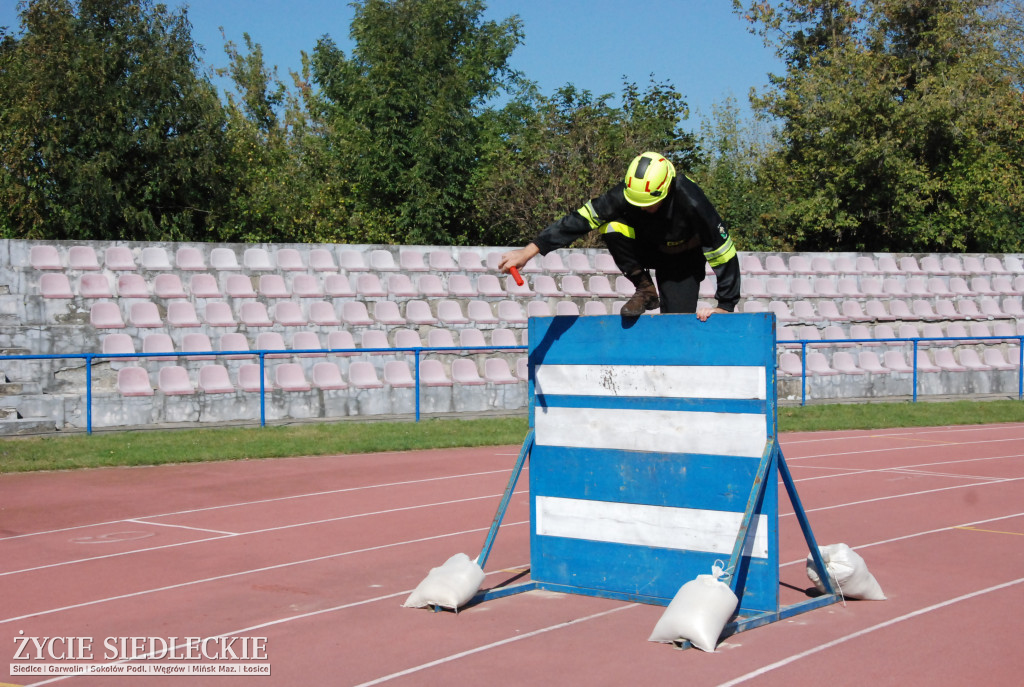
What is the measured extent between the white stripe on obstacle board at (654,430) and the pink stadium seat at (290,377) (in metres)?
12.3

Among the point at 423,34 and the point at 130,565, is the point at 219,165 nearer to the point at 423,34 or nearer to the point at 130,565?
the point at 423,34

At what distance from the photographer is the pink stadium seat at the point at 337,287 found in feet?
69.5

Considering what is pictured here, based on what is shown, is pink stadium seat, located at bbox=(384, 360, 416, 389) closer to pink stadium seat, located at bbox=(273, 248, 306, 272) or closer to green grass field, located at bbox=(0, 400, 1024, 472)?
green grass field, located at bbox=(0, 400, 1024, 472)

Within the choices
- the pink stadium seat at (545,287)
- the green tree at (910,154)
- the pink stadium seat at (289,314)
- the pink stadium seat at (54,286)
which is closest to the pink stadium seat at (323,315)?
the pink stadium seat at (289,314)

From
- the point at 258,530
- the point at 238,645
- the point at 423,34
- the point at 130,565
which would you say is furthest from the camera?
the point at 423,34

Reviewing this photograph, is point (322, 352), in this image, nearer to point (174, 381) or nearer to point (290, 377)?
point (290, 377)

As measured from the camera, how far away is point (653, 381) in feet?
22.4

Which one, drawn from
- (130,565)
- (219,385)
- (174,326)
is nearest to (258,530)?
(130,565)

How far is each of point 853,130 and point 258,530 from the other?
28143mm

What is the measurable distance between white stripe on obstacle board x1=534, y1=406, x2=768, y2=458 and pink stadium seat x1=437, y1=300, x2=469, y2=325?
14.4 m

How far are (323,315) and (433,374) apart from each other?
2.40 m

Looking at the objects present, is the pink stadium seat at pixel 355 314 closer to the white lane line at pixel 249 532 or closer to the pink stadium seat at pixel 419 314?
the pink stadium seat at pixel 419 314

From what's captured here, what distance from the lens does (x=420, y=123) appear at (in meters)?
35.2

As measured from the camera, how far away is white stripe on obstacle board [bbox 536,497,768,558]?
21.2ft
